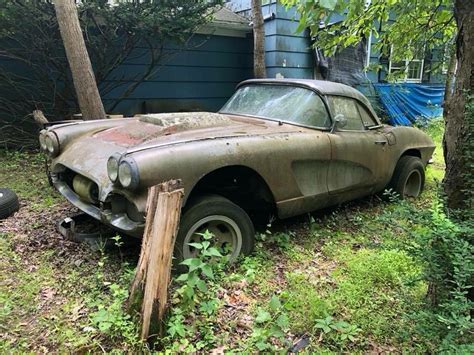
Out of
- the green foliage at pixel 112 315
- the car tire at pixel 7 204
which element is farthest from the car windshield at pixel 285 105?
the car tire at pixel 7 204

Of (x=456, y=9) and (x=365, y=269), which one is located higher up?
(x=456, y=9)

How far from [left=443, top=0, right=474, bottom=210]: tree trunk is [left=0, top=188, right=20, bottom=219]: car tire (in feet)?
13.9

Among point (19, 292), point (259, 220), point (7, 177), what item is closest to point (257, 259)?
point (259, 220)

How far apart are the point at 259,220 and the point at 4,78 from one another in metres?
5.68

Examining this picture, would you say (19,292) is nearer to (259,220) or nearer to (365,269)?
(259,220)

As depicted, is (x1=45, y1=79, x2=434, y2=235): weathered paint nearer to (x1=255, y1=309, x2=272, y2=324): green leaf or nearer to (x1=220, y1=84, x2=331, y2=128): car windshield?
(x1=220, y1=84, x2=331, y2=128): car windshield

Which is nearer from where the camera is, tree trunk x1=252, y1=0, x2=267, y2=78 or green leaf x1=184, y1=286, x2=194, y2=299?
green leaf x1=184, y1=286, x2=194, y2=299

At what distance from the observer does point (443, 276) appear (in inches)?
89.0

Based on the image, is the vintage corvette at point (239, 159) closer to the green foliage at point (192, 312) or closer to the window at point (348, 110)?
the window at point (348, 110)

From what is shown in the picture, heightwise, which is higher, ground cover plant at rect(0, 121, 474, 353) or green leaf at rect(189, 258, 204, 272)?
green leaf at rect(189, 258, 204, 272)

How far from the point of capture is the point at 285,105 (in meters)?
4.54

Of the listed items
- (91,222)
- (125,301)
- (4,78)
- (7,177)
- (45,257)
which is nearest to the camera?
(125,301)

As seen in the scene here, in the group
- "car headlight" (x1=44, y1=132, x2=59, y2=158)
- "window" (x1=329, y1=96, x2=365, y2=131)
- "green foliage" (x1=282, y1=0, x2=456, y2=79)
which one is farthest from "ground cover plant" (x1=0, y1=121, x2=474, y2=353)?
"green foliage" (x1=282, y1=0, x2=456, y2=79)

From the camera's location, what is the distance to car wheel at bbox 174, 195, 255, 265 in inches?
125
